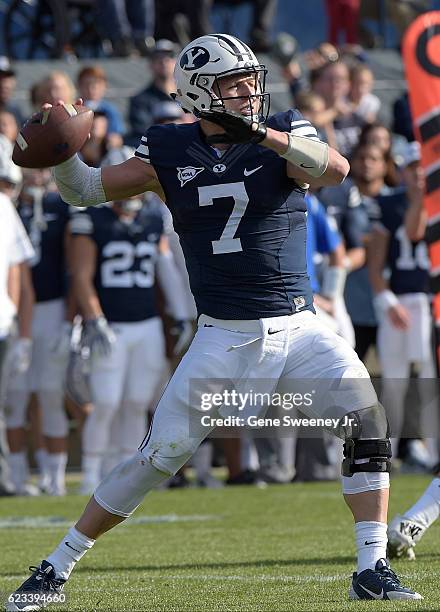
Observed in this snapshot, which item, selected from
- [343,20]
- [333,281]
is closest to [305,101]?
[333,281]

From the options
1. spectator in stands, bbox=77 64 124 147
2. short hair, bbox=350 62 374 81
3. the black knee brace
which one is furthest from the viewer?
short hair, bbox=350 62 374 81

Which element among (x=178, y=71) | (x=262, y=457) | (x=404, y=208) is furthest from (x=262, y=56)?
(x=178, y=71)

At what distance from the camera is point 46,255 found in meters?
9.35

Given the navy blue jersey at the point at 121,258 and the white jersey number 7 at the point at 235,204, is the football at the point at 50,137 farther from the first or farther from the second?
the navy blue jersey at the point at 121,258

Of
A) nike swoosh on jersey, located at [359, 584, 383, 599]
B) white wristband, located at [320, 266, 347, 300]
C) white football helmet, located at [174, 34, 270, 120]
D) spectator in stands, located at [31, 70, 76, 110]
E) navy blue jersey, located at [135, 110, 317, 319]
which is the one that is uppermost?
white football helmet, located at [174, 34, 270, 120]

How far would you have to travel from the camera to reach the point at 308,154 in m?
4.39

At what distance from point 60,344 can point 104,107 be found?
236cm

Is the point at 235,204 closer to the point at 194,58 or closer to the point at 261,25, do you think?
the point at 194,58

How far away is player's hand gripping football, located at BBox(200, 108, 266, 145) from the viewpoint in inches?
165

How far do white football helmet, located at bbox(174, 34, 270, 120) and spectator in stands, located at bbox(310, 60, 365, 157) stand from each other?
586 centimetres

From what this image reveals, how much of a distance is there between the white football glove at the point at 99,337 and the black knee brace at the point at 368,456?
4469 millimetres

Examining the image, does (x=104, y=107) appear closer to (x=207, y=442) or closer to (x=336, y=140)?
(x=336, y=140)

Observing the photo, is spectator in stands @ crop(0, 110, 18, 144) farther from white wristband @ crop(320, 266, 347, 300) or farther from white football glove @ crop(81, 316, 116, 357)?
white wristband @ crop(320, 266, 347, 300)

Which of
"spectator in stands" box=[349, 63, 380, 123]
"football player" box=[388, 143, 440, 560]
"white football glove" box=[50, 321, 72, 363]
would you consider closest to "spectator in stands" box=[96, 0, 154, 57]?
"spectator in stands" box=[349, 63, 380, 123]
